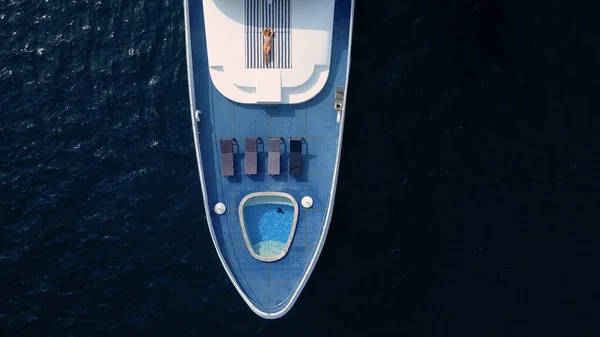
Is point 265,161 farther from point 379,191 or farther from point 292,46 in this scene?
point 379,191

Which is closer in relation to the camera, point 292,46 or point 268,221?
point 292,46

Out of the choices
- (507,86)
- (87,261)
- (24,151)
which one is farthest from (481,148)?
(24,151)

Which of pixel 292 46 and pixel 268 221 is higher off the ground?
pixel 292 46

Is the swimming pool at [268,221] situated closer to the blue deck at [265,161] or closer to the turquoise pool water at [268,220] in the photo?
the turquoise pool water at [268,220]

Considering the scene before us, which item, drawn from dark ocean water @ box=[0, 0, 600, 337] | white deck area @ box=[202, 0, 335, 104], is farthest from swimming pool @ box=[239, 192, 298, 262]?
white deck area @ box=[202, 0, 335, 104]

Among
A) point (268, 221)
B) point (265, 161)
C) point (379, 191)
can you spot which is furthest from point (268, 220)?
point (379, 191)

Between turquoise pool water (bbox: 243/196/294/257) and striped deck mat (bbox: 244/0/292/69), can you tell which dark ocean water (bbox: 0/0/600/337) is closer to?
turquoise pool water (bbox: 243/196/294/257)

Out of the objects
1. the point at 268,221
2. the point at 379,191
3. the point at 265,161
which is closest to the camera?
the point at 265,161

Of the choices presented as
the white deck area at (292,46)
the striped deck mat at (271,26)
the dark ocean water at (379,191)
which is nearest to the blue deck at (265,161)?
the white deck area at (292,46)
